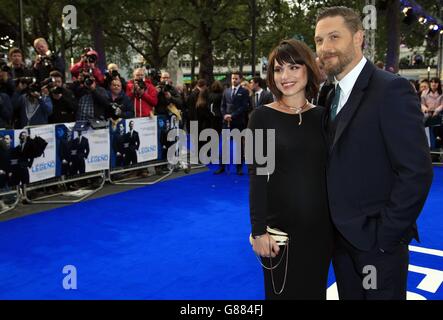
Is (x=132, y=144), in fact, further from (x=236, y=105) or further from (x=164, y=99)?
(x=236, y=105)

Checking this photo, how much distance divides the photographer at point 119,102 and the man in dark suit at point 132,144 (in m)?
0.30

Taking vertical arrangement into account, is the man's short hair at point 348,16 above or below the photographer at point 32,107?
above

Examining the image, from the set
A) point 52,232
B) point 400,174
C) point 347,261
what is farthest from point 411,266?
point 52,232

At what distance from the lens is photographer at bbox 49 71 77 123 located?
818cm

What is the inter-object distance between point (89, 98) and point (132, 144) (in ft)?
4.07

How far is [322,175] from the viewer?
7.65 feet

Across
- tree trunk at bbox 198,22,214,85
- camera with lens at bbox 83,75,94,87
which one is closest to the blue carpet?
camera with lens at bbox 83,75,94,87

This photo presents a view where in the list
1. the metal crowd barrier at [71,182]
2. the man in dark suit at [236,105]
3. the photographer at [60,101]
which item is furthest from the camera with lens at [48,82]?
the man in dark suit at [236,105]

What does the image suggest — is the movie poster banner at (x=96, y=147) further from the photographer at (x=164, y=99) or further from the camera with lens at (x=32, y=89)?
the photographer at (x=164, y=99)

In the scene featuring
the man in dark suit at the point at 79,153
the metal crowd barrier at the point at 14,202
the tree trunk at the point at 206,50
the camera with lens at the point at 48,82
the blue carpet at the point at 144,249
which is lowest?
the blue carpet at the point at 144,249

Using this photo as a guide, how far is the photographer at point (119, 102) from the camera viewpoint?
28.9 feet

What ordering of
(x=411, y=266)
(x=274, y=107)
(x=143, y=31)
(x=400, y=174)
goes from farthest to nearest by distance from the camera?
(x=143, y=31) < (x=411, y=266) < (x=274, y=107) < (x=400, y=174)

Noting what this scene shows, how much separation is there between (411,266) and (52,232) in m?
4.30

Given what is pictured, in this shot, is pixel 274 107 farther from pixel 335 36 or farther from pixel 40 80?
pixel 40 80
